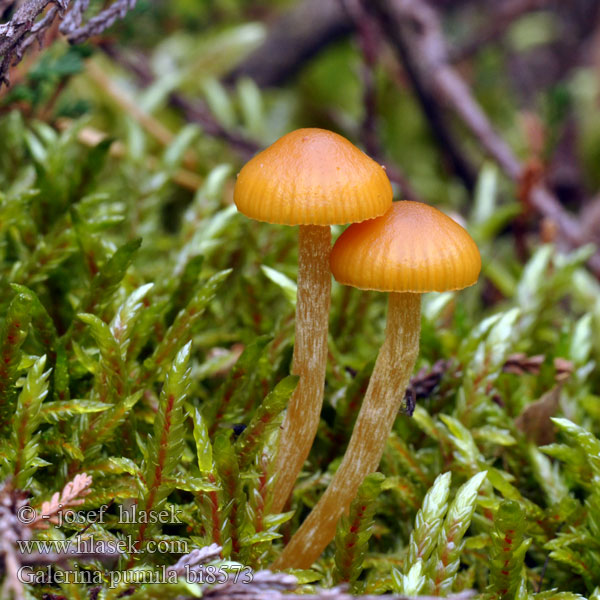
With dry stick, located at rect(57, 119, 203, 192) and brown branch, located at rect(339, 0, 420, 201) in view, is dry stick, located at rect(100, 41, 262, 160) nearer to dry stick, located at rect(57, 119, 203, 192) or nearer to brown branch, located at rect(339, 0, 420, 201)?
dry stick, located at rect(57, 119, 203, 192)

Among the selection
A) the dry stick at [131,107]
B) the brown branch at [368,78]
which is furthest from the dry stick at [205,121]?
the brown branch at [368,78]

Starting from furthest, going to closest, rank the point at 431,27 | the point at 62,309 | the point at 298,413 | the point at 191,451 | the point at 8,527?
the point at 431,27 → the point at 62,309 → the point at 191,451 → the point at 298,413 → the point at 8,527

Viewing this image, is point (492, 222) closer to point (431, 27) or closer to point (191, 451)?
point (431, 27)

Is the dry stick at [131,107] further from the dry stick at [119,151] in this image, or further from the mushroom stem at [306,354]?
the mushroom stem at [306,354]

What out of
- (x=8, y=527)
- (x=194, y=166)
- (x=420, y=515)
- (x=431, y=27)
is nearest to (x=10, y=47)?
(x=8, y=527)

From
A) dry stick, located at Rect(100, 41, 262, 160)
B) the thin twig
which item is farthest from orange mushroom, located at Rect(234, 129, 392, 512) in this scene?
dry stick, located at Rect(100, 41, 262, 160)

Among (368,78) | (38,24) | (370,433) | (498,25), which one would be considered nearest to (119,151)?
(368,78)

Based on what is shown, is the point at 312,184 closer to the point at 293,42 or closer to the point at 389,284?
the point at 389,284
